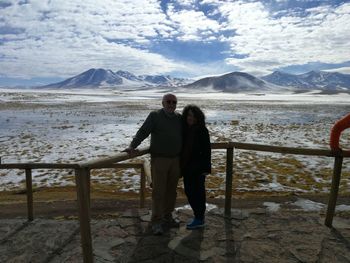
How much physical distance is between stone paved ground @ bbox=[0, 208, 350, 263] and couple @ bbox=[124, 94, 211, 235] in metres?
0.42

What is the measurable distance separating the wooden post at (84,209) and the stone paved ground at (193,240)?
33cm

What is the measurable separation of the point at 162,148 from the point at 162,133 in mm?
242

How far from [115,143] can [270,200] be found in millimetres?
11561

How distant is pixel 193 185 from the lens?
235 inches

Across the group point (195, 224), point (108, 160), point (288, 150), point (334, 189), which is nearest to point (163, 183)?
point (195, 224)

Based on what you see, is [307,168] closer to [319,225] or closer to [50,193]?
[319,225]

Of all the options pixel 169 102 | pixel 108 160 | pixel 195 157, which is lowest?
pixel 195 157

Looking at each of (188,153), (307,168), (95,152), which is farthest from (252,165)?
(188,153)

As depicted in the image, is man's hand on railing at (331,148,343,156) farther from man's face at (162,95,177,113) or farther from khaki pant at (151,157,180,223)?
man's face at (162,95,177,113)

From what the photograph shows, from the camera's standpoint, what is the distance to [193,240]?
5602mm

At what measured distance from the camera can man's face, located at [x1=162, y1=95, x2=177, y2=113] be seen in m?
5.46

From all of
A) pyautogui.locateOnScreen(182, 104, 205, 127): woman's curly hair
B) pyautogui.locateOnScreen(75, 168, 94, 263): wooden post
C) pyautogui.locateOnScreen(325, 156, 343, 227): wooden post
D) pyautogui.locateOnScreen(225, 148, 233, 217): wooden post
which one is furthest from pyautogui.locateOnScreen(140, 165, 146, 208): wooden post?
pyautogui.locateOnScreen(325, 156, 343, 227): wooden post

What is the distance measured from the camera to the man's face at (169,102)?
5.46 metres

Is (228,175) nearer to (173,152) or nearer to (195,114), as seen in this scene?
(173,152)
